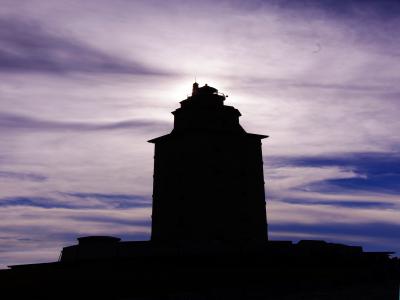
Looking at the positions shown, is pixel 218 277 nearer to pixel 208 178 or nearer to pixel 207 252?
pixel 207 252

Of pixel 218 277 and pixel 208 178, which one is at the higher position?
pixel 208 178

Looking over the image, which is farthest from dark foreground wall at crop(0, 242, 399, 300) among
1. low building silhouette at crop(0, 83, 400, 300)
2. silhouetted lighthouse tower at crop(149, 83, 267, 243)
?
silhouetted lighthouse tower at crop(149, 83, 267, 243)

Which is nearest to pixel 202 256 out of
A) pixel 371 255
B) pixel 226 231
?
pixel 226 231

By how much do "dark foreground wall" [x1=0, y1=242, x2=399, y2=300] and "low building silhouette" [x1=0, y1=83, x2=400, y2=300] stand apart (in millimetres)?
46

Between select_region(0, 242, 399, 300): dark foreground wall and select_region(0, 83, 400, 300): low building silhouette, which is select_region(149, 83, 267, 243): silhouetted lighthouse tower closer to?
select_region(0, 83, 400, 300): low building silhouette

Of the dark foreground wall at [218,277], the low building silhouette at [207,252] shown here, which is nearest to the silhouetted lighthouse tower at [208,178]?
the low building silhouette at [207,252]

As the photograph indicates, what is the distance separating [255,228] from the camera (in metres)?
40.0

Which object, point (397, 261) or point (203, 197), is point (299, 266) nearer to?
point (397, 261)

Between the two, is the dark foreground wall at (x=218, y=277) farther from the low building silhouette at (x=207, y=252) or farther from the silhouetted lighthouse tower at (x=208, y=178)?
the silhouetted lighthouse tower at (x=208, y=178)

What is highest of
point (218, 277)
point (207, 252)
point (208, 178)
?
point (208, 178)

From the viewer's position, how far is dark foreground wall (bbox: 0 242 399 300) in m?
20.4

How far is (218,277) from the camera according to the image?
2312 centimetres

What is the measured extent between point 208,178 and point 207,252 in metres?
8.86

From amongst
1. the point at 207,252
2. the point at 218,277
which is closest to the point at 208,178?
the point at 207,252
